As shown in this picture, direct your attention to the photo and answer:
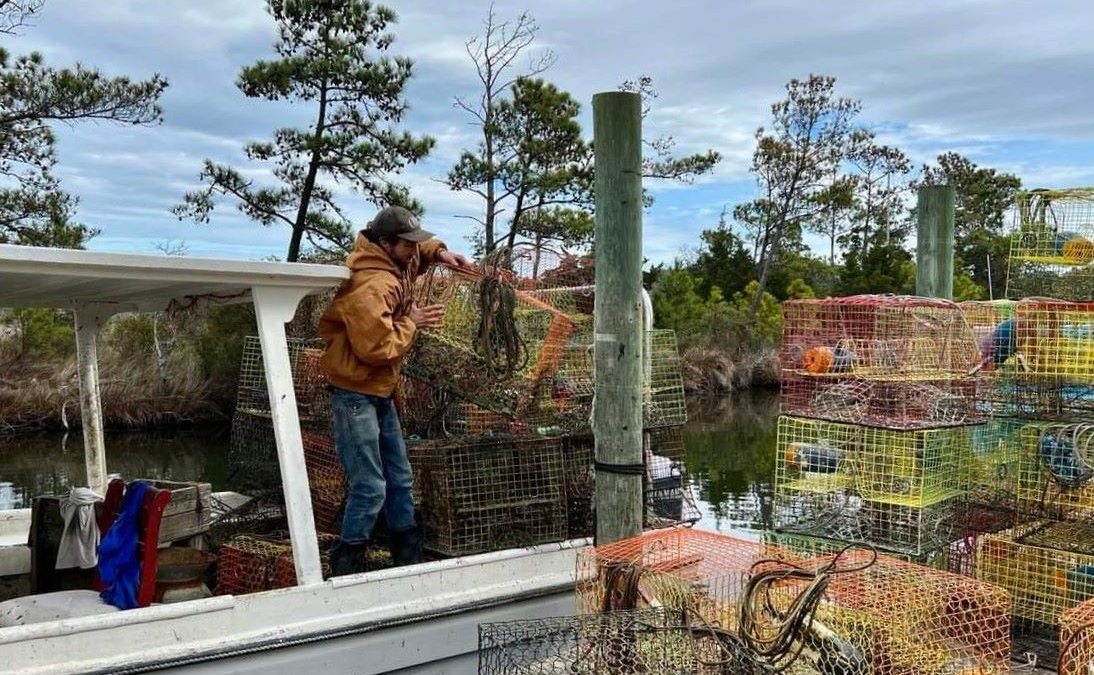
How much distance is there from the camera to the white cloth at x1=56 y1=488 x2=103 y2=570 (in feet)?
14.4

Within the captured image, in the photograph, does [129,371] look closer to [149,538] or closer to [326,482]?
[326,482]

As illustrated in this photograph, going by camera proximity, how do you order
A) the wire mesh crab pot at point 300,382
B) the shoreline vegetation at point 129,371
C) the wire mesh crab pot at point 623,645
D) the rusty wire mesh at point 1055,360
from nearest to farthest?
1. the wire mesh crab pot at point 623,645
2. the rusty wire mesh at point 1055,360
3. the wire mesh crab pot at point 300,382
4. the shoreline vegetation at point 129,371

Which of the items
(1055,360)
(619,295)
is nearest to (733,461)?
(1055,360)

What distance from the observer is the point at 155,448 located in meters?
14.7

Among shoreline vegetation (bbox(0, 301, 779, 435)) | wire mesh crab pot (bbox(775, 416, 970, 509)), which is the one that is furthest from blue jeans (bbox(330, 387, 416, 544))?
shoreline vegetation (bbox(0, 301, 779, 435))

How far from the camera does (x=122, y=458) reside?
13.7 metres

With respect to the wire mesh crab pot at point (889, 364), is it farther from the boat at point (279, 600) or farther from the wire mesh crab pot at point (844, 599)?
the boat at point (279, 600)

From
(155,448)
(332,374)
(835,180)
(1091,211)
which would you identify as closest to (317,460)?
(332,374)

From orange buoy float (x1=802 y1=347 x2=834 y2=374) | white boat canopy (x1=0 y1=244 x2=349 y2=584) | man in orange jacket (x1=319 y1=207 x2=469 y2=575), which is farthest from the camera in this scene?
orange buoy float (x1=802 y1=347 x2=834 y2=374)

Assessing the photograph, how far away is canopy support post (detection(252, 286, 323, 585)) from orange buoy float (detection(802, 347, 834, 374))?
2.44 meters

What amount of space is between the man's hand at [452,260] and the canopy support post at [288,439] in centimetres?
95

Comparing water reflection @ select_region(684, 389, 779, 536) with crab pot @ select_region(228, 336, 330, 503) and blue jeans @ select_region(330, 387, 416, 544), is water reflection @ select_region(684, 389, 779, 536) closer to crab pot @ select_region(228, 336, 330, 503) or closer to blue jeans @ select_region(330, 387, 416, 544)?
crab pot @ select_region(228, 336, 330, 503)

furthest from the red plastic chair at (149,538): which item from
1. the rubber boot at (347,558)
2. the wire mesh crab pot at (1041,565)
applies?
the wire mesh crab pot at (1041,565)

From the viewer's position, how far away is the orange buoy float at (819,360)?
190 inches
